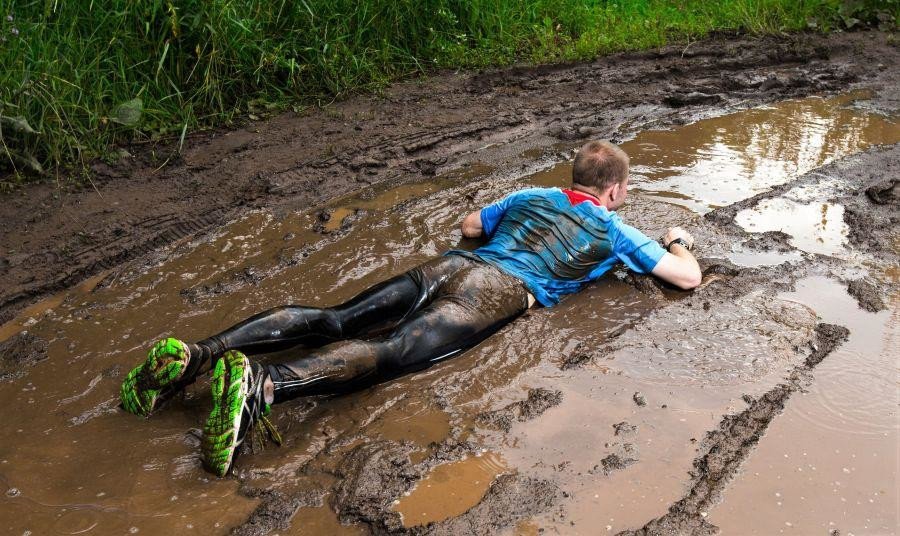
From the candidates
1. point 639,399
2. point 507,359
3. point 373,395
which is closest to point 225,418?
point 373,395

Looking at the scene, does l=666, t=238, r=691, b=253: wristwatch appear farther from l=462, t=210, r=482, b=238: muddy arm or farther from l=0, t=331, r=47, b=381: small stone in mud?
l=0, t=331, r=47, b=381: small stone in mud

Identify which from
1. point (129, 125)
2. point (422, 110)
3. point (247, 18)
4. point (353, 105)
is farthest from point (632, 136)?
point (129, 125)

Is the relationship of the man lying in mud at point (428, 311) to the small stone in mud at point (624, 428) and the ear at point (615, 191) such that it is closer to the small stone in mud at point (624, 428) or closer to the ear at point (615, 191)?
the ear at point (615, 191)

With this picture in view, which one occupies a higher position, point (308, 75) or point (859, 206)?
point (308, 75)

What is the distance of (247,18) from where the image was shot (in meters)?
6.43

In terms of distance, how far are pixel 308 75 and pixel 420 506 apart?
484 centimetres

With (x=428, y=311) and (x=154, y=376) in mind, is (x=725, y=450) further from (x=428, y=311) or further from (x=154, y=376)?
(x=154, y=376)

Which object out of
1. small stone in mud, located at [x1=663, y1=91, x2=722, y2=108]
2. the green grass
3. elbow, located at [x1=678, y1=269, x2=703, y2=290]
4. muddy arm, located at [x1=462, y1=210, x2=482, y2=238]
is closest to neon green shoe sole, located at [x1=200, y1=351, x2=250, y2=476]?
muddy arm, located at [x1=462, y1=210, x2=482, y2=238]

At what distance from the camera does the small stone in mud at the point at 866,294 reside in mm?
4250

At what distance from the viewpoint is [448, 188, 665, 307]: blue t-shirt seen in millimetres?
4191

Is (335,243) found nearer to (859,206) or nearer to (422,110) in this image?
(422,110)

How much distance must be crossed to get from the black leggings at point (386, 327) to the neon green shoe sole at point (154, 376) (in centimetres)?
25

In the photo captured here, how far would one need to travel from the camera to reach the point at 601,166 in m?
4.27

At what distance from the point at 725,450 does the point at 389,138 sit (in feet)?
12.9
